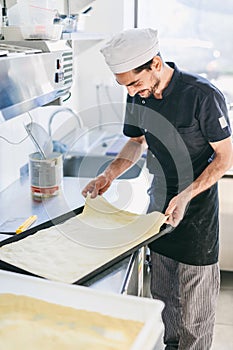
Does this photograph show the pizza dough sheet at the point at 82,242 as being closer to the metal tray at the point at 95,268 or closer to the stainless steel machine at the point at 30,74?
the metal tray at the point at 95,268

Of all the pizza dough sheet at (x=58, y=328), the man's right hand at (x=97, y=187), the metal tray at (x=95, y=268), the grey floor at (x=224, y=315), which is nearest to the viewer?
the pizza dough sheet at (x=58, y=328)

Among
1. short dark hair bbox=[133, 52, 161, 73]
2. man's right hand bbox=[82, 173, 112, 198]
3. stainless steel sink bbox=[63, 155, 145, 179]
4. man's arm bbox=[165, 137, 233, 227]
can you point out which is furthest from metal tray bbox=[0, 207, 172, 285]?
stainless steel sink bbox=[63, 155, 145, 179]

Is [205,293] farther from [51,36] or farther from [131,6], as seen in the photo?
[131,6]

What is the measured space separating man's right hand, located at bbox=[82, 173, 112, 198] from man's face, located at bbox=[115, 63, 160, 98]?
0.39 meters

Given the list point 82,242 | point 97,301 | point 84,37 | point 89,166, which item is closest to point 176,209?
point 82,242

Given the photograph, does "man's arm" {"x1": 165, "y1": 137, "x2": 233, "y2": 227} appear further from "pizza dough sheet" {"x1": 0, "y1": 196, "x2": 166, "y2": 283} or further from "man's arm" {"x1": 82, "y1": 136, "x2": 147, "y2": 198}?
"man's arm" {"x1": 82, "y1": 136, "x2": 147, "y2": 198}

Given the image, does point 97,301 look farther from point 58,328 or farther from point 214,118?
point 214,118

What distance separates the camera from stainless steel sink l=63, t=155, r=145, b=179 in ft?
9.25

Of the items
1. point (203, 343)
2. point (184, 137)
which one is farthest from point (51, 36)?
point (203, 343)

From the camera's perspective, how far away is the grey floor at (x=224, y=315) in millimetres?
2504

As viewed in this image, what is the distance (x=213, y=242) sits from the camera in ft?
6.42

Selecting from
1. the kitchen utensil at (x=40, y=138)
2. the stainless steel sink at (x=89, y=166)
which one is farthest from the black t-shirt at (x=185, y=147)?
the stainless steel sink at (x=89, y=166)

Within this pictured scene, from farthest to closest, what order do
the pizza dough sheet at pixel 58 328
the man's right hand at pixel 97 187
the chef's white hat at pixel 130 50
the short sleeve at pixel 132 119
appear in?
the short sleeve at pixel 132 119 < the man's right hand at pixel 97 187 < the chef's white hat at pixel 130 50 < the pizza dough sheet at pixel 58 328

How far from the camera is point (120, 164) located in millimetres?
2076
